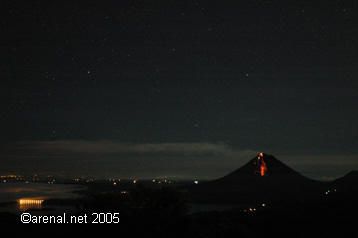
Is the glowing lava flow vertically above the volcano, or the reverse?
the glowing lava flow

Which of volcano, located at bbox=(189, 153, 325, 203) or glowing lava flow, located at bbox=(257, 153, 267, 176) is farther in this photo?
glowing lava flow, located at bbox=(257, 153, 267, 176)

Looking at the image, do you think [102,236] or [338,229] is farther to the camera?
[338,229]

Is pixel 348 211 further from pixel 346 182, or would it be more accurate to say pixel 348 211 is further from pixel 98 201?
pixel 346 182

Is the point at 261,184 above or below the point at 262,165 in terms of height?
below

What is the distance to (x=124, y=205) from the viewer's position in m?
37.1

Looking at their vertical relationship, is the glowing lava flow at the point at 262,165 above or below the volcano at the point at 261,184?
above

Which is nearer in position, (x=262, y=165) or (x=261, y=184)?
(x=261, y=184)

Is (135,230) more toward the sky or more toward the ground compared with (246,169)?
more toward the ground

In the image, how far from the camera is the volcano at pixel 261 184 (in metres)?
137

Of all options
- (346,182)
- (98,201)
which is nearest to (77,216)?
(98,201)

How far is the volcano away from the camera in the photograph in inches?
5379

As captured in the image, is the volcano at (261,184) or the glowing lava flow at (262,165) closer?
the volcano at (261,184)

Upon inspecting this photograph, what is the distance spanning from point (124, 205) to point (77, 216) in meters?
4.48

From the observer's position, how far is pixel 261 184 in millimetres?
146750
